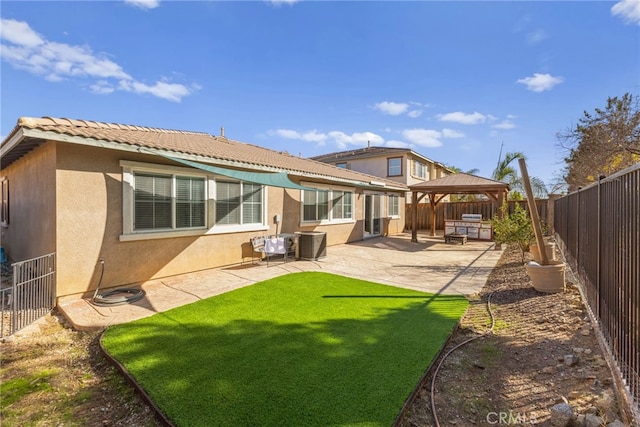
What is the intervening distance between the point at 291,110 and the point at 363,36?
24.1 ft

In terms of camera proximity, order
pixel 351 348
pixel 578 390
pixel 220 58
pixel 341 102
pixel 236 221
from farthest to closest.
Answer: pixel 341 102
pixel 220 58
pixel 236 221
pixel 351 348
pixel 578 390

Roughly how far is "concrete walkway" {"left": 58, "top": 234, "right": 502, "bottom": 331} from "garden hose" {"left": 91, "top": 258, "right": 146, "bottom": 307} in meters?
0.14

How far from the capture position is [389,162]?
25688 mm

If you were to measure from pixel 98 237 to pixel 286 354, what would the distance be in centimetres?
560

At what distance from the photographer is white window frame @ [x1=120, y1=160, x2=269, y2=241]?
711 centimetres

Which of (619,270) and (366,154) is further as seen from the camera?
(366,154)

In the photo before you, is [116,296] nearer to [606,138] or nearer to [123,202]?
[123,202]

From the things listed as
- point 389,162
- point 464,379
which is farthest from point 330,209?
point 389,162

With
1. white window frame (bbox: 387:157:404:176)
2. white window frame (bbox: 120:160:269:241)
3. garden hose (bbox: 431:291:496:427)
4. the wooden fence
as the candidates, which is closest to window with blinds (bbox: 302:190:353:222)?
white window frame (bbox: 120:160:269:241)

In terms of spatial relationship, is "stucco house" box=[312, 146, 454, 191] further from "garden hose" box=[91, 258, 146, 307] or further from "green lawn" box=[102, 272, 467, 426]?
"garden hose" box=[91, 258, 146, 307]

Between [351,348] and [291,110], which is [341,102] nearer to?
[291,110]

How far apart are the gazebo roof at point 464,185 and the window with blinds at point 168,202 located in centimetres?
1324

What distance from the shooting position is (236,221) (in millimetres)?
9945

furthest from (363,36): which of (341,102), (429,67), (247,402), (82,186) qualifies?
(247,402)
